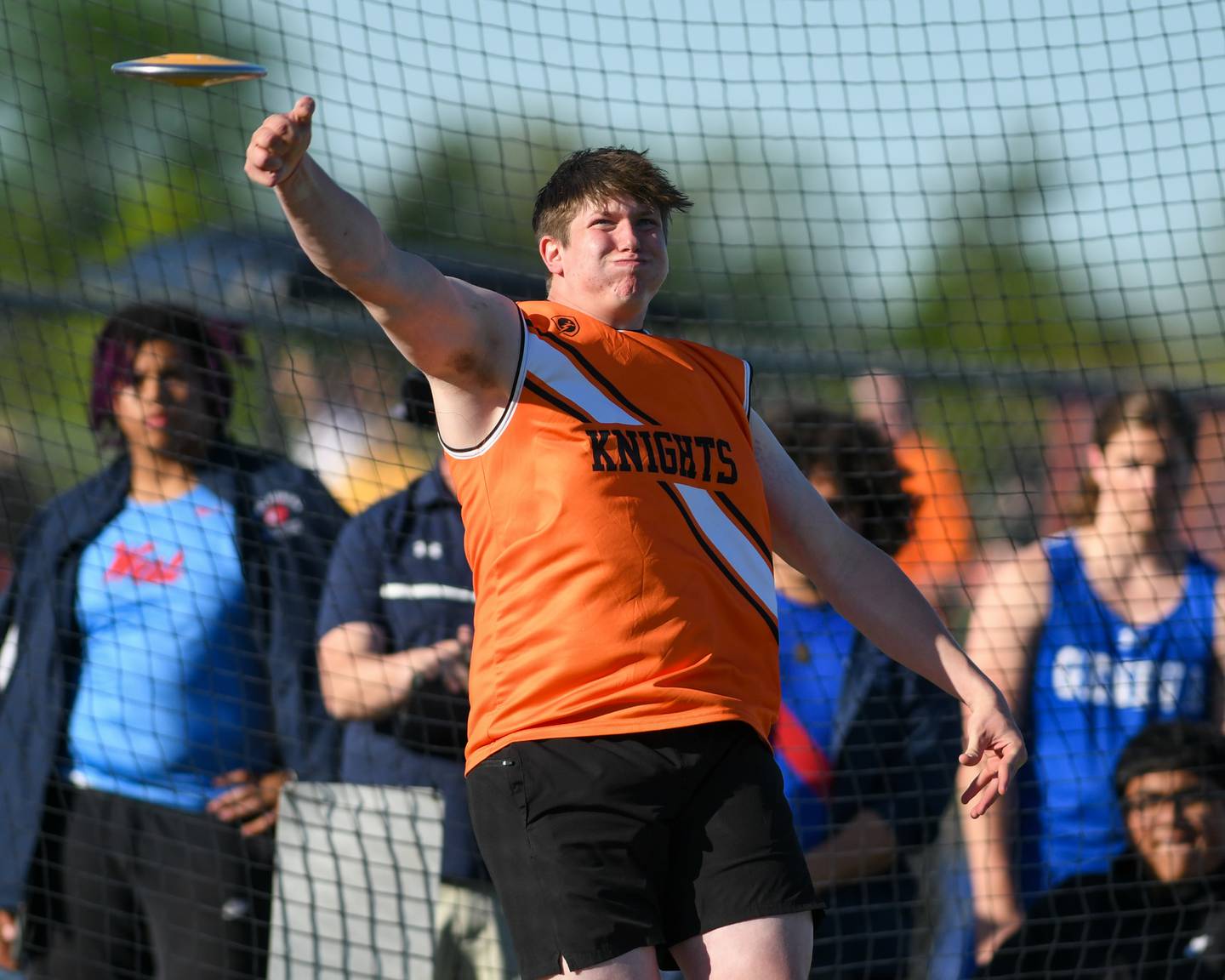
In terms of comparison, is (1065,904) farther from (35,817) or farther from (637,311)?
(35,817)

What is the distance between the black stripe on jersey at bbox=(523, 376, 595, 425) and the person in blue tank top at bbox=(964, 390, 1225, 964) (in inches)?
85.6

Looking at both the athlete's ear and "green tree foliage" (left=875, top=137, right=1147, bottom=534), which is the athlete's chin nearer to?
the athlete's ear

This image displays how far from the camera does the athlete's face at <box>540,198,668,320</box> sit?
6.81ft

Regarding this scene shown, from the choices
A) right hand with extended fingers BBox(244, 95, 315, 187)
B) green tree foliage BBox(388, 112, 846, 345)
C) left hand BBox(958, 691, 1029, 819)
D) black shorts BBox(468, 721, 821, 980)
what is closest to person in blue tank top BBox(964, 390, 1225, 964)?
green tree foliage BBox(388, 112, 846, 345)

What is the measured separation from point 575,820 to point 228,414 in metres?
2.29

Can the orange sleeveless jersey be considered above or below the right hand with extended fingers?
below

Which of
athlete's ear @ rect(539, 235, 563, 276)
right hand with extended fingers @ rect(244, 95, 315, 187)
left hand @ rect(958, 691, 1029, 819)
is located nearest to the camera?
right hand with extended fingers @ rect(244, 95, 315, 187)

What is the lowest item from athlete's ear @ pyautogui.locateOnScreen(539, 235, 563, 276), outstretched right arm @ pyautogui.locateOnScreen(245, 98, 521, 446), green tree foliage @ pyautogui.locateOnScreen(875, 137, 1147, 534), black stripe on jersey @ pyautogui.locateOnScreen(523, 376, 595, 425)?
black stripe on jersey @ pyautogui.locateOnScreen(523, 376, 595, 425)

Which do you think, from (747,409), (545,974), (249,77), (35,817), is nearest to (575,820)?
(545,974)

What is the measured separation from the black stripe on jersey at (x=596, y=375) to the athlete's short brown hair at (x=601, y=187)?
222mm

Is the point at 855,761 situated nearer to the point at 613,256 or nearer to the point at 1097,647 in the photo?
the point at 1097,647

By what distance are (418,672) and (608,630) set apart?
5.77 ft

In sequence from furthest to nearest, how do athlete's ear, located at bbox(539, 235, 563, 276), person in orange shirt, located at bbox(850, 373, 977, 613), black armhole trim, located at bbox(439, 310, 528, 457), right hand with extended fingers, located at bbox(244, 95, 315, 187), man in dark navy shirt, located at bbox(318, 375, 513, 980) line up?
person in orange shirt, located at bbox(850, 373, 977, 613)
man in dark navy shirt, located at bbox(318, 375, 513, 980)
athlete's ear, located at bbox(539, 235, 563, 276)
black armhole trim, located at bbox(439, 310, 528, 457)
right hand with extended fingers, located at bbox(244, 95, 315, 187)

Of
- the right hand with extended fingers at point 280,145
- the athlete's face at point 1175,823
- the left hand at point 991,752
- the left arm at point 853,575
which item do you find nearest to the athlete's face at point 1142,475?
the athlete's face at point 1175,823
